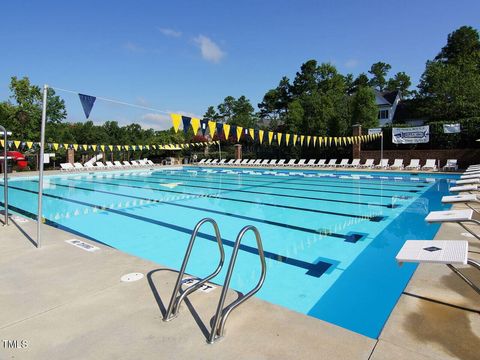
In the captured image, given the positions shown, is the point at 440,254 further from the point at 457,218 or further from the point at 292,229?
the point at 292,229

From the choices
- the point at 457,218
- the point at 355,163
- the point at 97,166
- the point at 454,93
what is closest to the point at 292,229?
the point at 457,218

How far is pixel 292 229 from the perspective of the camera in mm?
6781

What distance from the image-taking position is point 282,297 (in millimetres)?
3805

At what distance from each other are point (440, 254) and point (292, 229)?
442 centimetres

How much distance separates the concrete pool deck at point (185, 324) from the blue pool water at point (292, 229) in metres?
0.72

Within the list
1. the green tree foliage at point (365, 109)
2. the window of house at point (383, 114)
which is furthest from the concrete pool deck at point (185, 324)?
the window of house at point (383, 114)

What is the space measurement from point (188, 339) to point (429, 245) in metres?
2.06

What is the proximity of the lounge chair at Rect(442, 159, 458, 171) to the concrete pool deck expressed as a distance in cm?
1601

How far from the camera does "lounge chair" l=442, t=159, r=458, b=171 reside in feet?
55.6

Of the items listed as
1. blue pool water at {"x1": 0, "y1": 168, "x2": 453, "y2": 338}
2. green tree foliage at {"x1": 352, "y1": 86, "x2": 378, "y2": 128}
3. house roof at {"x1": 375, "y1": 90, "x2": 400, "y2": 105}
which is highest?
house roof at {"x1": 375, "y1": 90, "x2": 400, "y2": 105}

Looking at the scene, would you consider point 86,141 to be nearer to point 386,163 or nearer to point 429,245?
point 386,163

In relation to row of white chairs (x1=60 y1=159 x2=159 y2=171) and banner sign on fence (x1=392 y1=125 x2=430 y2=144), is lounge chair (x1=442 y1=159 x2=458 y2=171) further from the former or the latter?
row of white chairs (x1=60 y1=159 x2=159 y2=171)

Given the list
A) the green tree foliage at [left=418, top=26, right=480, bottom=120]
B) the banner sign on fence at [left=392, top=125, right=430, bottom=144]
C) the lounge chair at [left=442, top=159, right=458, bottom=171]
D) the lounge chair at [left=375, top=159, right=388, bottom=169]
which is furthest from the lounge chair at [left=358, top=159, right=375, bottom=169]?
the green tree foliage at [left=418, top=26, right=480, bottom=120]

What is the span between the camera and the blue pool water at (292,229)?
387cm
